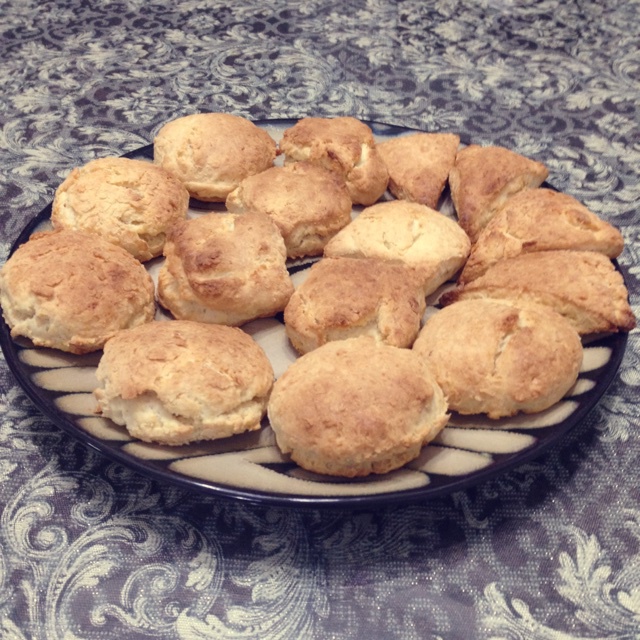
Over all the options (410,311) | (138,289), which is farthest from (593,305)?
(138,289)

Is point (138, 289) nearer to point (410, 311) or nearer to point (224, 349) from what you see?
point (224, 349)

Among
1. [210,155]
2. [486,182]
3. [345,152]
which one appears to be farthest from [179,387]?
[486,182]

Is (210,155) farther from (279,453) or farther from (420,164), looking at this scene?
(279,453)

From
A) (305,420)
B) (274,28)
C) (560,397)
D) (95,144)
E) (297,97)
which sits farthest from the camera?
(274,28)

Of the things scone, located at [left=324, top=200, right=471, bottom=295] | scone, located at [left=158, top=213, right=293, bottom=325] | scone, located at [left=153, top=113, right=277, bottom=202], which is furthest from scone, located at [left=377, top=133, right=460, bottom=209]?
scone, located at [left=158, top=213, right=293, bottom=325]

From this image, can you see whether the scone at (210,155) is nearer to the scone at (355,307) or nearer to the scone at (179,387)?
the scone at (355,307)
